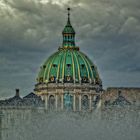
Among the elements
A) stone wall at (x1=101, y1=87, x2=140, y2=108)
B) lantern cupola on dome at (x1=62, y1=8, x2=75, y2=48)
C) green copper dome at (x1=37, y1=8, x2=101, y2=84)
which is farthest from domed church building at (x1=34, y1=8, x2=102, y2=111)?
stone wall at (x1=101, y1=87, x2=140, y2=108)

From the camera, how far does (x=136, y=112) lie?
71.5 m

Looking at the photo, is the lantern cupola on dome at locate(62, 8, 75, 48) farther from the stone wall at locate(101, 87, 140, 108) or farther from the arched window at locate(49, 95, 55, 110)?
the stone wall at locate(101, 87, 140, 108)

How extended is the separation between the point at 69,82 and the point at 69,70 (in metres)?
2.53

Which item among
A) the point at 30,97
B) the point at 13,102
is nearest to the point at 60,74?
the point at 30,97

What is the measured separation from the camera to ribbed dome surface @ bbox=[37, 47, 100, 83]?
13238 cm

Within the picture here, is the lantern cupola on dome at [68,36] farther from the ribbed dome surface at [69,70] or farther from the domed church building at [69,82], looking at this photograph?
the ribbed dome surface at [69,70]

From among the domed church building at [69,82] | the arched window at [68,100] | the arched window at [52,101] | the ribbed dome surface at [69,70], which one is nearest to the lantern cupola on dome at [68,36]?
the domed church building at [69,82]

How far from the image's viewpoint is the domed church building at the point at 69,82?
132000mm

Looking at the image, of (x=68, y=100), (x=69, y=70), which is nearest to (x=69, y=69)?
(x=69, y=70)

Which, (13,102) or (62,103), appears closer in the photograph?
(13,102)

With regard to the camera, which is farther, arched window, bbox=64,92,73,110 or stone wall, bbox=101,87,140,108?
arched window, bbox=64,92,73,110

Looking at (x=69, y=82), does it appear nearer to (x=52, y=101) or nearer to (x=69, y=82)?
(x=69, y=82)

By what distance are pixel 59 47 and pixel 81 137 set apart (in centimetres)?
8893

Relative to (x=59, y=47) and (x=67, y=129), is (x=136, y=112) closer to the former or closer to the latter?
(x=67, y=129)
